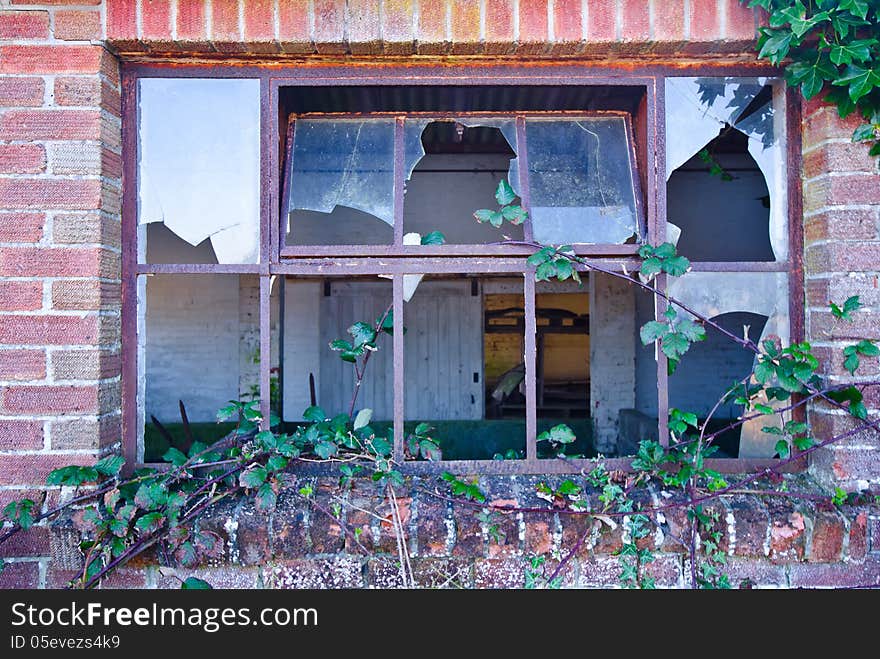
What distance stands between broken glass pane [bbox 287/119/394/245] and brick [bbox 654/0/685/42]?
3.54 feet

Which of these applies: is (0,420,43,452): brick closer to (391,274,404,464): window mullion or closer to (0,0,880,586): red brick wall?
(0,0,880,586): red brick wall

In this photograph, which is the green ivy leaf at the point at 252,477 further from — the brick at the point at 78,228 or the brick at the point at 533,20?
the brick at the point at 533,20

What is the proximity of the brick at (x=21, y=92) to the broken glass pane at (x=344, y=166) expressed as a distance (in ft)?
2.96

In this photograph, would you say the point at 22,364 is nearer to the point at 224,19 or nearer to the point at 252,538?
the point at 252,538

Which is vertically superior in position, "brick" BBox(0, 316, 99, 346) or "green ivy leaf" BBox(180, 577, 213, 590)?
"brick" BBox(0, 316, 99, 346)

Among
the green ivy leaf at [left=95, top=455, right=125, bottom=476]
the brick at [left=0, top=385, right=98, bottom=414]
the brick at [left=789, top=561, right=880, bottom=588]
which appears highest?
the brick at [left=0, top=385, right=98, bottom=414]

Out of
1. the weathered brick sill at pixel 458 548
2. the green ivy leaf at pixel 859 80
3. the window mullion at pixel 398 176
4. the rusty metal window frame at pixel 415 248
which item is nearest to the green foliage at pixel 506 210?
the rusty metal window frame at pixel 415 248

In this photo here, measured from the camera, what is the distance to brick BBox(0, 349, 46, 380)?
7.37 feet

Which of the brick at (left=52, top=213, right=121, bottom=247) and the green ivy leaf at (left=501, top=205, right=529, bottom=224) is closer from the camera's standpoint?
the brick at (left=52, top=213, right=121, bottom=247)

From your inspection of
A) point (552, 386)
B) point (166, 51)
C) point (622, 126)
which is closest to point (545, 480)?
point (622, 126)

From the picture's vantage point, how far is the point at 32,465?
2.25 metres

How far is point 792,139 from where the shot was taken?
8.12 ft

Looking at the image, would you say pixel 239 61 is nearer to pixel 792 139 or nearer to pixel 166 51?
pixel 166 51

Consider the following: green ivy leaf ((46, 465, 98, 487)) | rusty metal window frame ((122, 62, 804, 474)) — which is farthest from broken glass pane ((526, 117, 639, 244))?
green ivy leaf ((46, 465, 98, 487))
